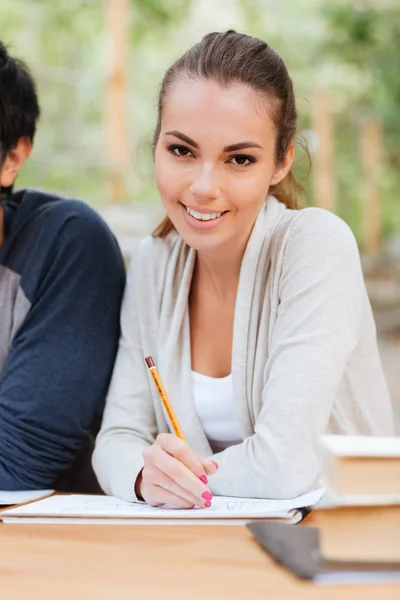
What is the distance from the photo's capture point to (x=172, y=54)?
6.79 meters

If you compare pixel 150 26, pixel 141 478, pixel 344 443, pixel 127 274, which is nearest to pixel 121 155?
pixel 150 26

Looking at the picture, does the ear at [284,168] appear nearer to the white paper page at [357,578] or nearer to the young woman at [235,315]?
the young woman at [235,315]

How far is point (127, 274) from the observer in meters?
1.73

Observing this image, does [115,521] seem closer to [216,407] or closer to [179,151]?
[216,407]

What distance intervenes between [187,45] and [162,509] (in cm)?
292

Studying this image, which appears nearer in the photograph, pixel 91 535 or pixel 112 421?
pixel 91 535

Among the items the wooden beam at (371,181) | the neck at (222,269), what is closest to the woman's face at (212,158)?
the neck at (222,269)

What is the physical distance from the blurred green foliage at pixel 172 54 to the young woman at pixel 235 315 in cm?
494

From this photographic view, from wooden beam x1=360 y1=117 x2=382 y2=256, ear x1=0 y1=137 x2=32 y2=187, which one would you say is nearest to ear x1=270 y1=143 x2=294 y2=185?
ear x1=0 y1=137 x2=32 y2=187

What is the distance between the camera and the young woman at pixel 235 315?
4.42 ft

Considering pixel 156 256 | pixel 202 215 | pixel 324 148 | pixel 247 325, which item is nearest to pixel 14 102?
pixel 156 256

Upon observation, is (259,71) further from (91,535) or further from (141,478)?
(91,535)

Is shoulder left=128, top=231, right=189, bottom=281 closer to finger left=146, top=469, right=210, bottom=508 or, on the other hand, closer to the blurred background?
finger left=146, top=469, right=210, bottom=508

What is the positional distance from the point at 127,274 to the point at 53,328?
0.21 metres
